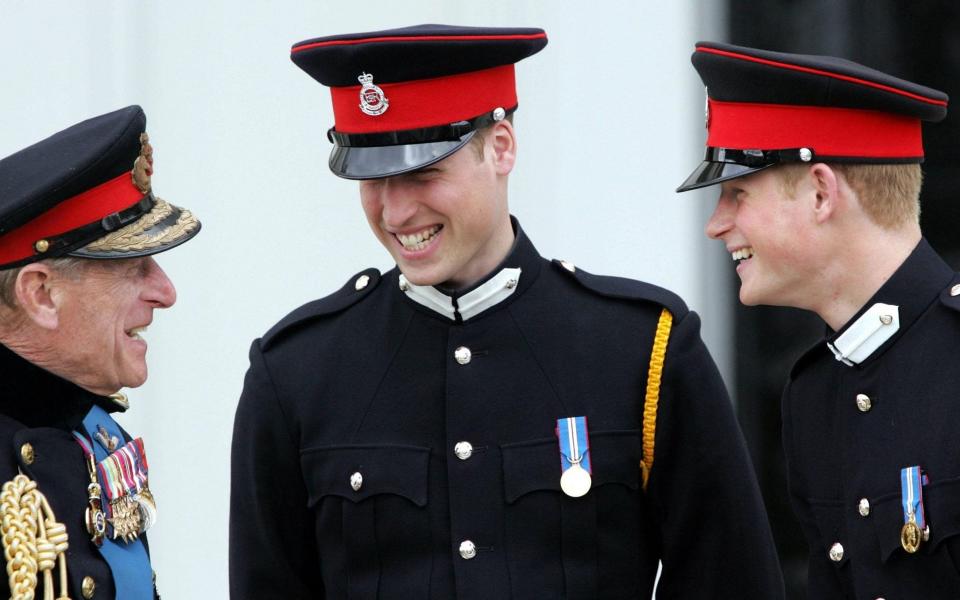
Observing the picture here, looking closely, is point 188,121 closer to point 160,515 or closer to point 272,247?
point 272,247

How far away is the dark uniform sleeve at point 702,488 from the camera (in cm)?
290

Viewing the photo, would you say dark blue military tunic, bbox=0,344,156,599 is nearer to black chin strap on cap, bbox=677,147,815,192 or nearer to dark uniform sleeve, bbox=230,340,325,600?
dark uniform sleeve, bbox=230,340,325,600

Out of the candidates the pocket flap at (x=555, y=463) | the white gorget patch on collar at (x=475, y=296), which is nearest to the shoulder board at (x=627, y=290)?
the white gorget patch on collar at (x=475, y=296)

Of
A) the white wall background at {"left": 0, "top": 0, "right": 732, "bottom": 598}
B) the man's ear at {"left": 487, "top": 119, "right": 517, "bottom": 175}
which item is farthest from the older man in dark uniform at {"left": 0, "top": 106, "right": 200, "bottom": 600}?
the white wall background at {"left": 0, "top": 0, "right": 732, "bottom": 598}

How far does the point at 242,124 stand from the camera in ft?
15.1

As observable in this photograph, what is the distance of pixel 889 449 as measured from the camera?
2820mm

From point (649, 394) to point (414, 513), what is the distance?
44 centimetres

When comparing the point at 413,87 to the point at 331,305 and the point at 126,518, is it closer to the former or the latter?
the point at 331,305

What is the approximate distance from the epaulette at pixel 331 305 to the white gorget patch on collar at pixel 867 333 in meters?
0.83

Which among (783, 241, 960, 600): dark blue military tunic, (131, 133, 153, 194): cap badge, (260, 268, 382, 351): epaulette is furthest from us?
(260, 268, 382, 351): epaulette

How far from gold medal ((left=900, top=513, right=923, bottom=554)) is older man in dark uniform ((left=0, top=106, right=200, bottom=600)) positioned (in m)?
1.25

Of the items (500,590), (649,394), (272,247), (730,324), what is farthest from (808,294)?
(272,247)

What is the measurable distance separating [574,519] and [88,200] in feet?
3.14

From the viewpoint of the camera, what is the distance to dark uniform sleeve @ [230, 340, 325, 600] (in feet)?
9.75
